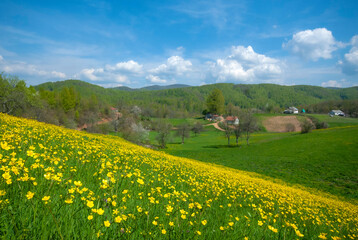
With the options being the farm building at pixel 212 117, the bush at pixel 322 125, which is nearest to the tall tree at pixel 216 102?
the farm building at pixel 212 117

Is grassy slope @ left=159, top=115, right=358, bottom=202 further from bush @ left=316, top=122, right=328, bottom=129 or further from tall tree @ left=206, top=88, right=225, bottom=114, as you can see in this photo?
tall tree @ left=206, top=88, right=225, bottom=114

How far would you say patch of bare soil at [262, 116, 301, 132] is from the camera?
270ft

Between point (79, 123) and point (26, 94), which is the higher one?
point (26, 94)

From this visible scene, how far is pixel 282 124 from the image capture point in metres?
87.5

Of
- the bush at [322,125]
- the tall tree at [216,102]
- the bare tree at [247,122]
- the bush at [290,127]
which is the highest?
the tall tree at [216,102]

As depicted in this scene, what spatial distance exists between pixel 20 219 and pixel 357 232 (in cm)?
976

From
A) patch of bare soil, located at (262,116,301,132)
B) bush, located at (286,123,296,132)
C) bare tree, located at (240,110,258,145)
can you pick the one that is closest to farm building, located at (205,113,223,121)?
patch of bare soil, located at (262,116,301,132)

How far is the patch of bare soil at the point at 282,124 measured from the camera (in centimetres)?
8244

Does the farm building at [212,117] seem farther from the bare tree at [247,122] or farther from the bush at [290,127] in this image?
the bare tree at [247,122]

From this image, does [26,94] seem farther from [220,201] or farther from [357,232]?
[357,232]

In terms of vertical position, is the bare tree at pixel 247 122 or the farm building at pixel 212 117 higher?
the bare tree at pixel 247 122

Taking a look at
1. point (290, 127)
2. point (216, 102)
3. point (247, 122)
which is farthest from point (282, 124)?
point (216, 102)

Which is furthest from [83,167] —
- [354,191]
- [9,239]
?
[354,191]

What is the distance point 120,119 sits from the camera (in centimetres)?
7481
